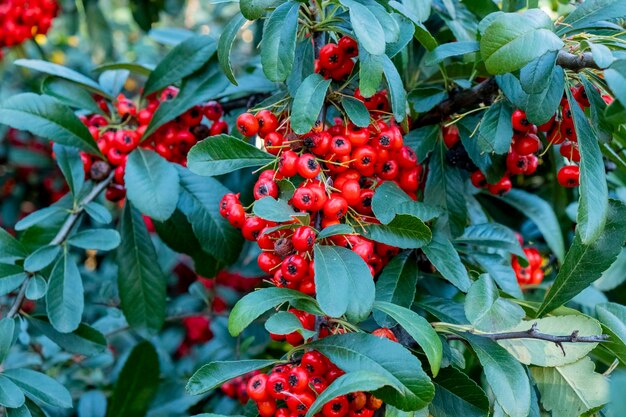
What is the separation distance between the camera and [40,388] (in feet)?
4.92

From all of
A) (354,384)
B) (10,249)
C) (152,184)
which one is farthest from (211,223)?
(354,384)

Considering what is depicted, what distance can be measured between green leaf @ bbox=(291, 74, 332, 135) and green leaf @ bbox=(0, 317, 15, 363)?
83 centimetres

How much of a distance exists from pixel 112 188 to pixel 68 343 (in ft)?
1.47

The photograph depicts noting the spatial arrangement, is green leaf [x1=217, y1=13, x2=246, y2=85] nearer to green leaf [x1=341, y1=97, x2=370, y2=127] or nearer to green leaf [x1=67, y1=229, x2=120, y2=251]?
green leaf [x1=341, y1=97, x2=370, y2=127]

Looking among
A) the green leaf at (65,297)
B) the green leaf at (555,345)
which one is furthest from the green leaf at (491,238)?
the green leaf at (65,297)

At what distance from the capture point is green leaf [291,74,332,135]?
1224mm

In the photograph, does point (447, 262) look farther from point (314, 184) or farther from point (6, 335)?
point (6, 335)

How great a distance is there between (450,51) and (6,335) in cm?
116

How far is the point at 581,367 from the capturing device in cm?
125

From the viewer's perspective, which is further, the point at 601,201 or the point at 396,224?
the point at 396,224

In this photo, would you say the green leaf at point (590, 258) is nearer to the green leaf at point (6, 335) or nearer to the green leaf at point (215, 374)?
the green leaf at point (215, 374)

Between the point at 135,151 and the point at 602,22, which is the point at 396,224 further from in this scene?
the point at 135,151

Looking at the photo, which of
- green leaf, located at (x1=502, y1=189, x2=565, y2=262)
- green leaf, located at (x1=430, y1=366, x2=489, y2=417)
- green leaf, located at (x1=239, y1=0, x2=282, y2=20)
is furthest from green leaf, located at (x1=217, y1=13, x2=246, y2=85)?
green leaf, located at (x1=502, y1=189, x2=565, y2=262)

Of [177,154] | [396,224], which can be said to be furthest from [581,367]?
[177,154]
